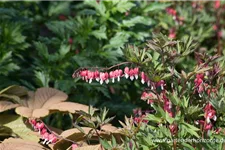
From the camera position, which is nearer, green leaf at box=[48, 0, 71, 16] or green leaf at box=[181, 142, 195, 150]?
green leaf at box=[181, 142, 195, 150]

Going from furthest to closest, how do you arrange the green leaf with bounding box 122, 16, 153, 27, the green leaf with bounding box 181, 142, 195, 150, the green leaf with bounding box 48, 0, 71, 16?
1. the green leaf with bounding box 48, 0, 71, 16
2. the green leaf with bounding box 122, 16, 153, 27
3. the green leaf with bounding box 181, 142, 195, 150

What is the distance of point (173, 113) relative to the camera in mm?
2287

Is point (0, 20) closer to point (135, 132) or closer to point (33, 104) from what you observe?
point (33, 104)

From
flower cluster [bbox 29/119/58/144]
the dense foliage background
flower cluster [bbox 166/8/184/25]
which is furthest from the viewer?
flower cluster [bbox 166/8/184/25]

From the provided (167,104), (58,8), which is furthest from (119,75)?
(58,8)

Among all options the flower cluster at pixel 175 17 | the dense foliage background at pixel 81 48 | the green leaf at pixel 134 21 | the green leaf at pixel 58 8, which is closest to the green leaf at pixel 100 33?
the dense foliage background at pixel 81 48

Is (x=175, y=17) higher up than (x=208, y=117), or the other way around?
(x=175, y=17)

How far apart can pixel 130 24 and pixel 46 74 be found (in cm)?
64

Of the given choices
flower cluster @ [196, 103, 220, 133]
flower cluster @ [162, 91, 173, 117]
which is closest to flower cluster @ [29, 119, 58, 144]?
flower cluster @ [162, 91, 173, 117]

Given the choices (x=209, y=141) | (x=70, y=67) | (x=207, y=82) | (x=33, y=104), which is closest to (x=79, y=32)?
(x=70, y=67)

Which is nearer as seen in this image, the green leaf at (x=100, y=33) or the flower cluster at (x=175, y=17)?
the green leaf at (x=100, y=33)

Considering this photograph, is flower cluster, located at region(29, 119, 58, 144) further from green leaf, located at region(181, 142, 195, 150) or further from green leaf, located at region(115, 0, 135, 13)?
green leaf, located at region(115, 0, 135, 13)

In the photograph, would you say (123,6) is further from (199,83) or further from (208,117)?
(208,117)

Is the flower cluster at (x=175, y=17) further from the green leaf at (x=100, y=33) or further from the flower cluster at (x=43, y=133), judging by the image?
the flower cluster at (x=43, y=133)
